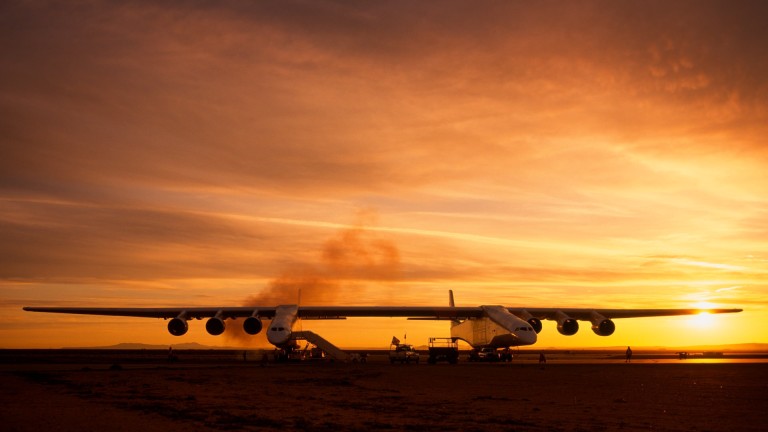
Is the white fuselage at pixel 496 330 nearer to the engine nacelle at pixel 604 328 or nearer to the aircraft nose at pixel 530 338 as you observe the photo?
the aircraft nose at pixel 530 338

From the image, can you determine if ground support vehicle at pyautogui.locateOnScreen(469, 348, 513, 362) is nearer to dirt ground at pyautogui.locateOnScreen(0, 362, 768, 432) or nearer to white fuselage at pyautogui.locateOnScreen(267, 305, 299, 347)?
white fuselage at pyautogui.locateOnScreen(267, 305, 299, 347)

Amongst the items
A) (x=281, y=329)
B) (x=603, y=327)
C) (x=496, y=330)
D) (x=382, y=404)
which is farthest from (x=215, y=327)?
(x=382, y=404)

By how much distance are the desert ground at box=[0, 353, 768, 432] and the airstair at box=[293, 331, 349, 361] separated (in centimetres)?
2379

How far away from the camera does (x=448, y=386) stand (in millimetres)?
26297

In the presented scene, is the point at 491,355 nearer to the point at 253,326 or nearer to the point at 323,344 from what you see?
the point at 323,344

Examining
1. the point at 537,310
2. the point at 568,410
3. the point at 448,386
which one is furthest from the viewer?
the point at 537,310

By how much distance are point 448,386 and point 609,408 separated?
889 cm

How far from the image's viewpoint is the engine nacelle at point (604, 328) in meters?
56.3

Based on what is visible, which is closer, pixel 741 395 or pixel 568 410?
pixel 568 410

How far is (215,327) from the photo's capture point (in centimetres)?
5238

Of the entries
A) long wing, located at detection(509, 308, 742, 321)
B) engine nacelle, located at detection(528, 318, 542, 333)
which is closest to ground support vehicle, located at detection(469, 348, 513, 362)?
engine nacelle, located at detection(528, 318, 542, 333)

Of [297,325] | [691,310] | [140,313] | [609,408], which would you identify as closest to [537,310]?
[691,310]

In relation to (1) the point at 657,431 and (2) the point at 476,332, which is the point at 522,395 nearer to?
(1) the point at 657,431

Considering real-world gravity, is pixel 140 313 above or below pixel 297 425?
above
